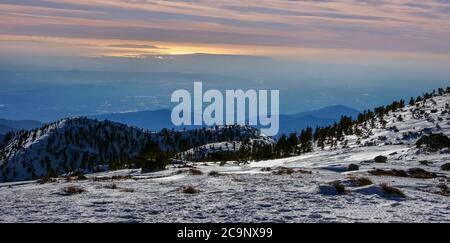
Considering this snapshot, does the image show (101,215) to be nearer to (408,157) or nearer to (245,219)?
(245,219)

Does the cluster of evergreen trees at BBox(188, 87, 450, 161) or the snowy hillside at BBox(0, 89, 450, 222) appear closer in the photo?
the snowy hillside at BBox(0, 89, 450, 222)

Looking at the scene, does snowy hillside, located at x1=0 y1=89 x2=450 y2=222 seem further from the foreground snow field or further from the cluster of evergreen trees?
the cluster of evergreen trees

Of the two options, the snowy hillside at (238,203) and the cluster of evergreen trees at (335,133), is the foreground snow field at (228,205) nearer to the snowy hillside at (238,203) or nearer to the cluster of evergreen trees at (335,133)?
the snowy hillside at (238,203)

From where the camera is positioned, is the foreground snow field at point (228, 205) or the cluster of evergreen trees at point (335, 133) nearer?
the foreground snow field at point (228, 205)

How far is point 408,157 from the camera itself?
149 feet

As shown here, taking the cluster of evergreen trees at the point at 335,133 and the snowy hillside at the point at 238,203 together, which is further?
the cluster of evergreen trees at the point at 335,133

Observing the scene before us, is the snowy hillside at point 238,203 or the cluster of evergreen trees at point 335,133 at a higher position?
the cluster of evergreen trees at point 335,133

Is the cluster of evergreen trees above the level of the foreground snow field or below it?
above

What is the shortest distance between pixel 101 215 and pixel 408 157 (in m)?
39.1

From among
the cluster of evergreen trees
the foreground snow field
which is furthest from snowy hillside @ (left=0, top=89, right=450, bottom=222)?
the cluster of evergreen trees

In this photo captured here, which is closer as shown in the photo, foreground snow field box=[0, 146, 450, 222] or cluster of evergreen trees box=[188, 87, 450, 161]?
foreground snow field box=[0, 146, 450, 222]

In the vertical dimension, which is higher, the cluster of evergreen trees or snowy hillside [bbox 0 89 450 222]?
the cluster of evergreen trees

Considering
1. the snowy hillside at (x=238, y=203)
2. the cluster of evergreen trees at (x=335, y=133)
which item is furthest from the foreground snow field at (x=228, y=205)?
the cluster of evergreen trees at (x=335, y=133)
